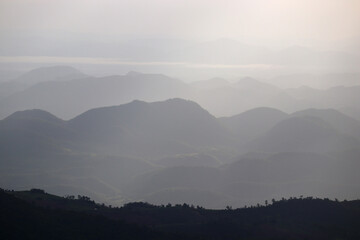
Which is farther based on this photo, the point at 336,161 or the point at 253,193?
the point at 336,161

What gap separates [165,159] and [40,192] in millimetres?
117316

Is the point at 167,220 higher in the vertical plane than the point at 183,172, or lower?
lower

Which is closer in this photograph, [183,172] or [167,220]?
[167,220]

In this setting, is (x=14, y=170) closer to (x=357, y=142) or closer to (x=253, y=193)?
(x=253, y=193)

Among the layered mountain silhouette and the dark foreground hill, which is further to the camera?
the layered mountain silhouette

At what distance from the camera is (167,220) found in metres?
68.2

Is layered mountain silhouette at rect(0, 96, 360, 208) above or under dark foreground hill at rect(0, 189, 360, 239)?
above

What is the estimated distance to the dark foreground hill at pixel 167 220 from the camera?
178 ft

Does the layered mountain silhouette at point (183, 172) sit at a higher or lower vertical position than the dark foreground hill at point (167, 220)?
higher

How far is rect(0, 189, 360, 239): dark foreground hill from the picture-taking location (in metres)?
54.3

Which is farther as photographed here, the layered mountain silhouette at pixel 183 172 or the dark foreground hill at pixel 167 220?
the layered mountain silhouette at pixel 183 172

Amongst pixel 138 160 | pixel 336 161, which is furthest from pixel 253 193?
pixel 138 160

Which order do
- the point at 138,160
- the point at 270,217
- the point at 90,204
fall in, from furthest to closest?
the point at 138,160
the point at 90,204
the point at 270,217

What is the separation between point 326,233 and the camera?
200 ft
